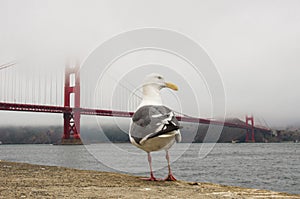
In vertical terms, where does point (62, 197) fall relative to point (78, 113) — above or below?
below

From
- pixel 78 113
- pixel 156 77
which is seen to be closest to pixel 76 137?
pixel 78 113

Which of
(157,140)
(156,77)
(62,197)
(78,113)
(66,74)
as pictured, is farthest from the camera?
(66,74)

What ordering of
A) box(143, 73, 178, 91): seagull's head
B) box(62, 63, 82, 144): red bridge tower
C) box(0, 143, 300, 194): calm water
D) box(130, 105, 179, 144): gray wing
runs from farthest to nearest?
box(62, 63, 82, 144): red bridge tower → box(0, 143, 300, 194): calm water → box(143, 73, 178, 91): seagull's head → box(130, 105, 179, 144): gray wing

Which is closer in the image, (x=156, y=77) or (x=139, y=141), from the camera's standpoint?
(x=139, y=141)

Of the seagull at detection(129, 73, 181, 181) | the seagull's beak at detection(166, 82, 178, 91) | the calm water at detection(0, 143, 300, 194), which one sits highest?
the seagull's beak at detection(166, 82, 178, 91)

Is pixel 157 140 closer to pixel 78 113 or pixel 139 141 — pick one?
pixel 139 141

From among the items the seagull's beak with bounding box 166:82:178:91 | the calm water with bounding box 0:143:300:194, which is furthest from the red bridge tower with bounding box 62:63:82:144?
the seagull's beak with bounding box 166:82:178:91

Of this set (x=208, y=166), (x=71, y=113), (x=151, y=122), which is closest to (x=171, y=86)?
(x=151, y=122)

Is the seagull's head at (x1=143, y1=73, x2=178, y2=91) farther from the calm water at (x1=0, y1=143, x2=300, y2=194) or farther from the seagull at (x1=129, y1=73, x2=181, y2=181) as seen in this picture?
the calm water at (x1=0, y1=143, x2=300, y2=194)
